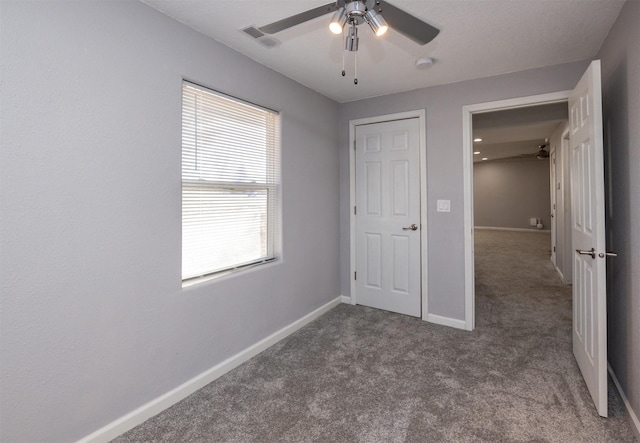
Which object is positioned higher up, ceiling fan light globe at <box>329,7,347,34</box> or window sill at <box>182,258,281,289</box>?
ceiling fan light globe at <box>329,7,347,34</box>

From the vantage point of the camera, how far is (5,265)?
1320mm

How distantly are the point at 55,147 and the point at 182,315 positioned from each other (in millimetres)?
1155

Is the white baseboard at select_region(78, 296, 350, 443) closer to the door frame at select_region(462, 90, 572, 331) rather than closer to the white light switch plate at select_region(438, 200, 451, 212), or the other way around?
the door frame at select_region(462, 90, 572, 331)

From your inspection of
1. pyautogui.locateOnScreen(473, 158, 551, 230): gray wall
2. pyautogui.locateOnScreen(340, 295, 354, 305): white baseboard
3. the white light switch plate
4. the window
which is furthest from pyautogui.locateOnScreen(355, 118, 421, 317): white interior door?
pyautogui.locateOnScreen(473, 158, 551, 230): gray wall

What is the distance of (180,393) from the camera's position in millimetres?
2016

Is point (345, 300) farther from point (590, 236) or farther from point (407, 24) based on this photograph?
point (407, 24)

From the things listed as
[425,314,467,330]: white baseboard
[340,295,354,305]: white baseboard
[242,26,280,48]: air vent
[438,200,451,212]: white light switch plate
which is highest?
[242,26,280,48]: air vent

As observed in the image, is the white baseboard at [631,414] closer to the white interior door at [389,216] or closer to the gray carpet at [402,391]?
the gray carpet at [402,391]

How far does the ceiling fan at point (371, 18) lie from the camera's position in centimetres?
127

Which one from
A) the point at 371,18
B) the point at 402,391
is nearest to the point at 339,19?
the point at 371,18

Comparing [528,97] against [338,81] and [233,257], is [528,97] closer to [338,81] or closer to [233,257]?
[338,81]

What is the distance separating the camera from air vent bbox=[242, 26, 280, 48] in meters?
2.09

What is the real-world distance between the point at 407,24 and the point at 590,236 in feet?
5.53

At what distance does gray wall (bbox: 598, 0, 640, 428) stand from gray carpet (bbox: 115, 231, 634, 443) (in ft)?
1.16
